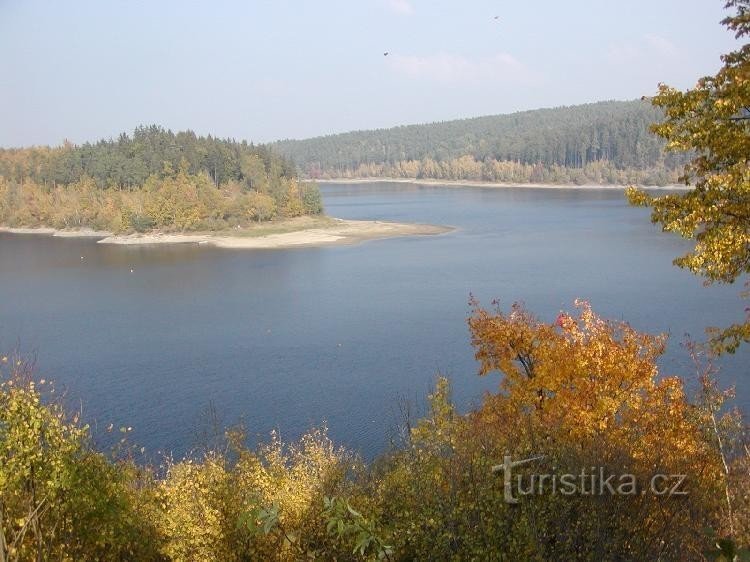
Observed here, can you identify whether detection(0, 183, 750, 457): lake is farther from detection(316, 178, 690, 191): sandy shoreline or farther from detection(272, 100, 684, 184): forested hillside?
detection(272, 100, 684, 184): forested hillside

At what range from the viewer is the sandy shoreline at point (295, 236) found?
51.0m

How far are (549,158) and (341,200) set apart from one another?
112 ft

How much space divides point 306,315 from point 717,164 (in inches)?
913

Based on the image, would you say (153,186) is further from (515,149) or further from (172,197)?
(515,149)

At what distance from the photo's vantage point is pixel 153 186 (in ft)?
210

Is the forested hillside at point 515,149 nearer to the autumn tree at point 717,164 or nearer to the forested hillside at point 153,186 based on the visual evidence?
the forested hillside at point 153,186

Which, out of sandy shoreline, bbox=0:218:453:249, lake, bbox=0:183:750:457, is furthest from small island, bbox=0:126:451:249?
lake, bbox=0:183:750:457

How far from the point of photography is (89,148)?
75.1 meters

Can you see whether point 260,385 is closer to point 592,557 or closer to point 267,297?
point 267,297

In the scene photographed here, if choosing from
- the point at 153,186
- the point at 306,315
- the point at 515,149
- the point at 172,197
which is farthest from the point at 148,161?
the point at 515,149

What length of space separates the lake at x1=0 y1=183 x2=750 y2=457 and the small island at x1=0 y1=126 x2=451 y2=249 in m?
5.80

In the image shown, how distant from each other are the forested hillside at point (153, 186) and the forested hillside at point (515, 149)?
34.6 meters

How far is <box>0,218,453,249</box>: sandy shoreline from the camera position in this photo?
51000 millimetres

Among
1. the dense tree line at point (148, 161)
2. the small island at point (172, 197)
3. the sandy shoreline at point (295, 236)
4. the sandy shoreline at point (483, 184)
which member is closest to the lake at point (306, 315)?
the sandy shoreline at point (295, 236)
